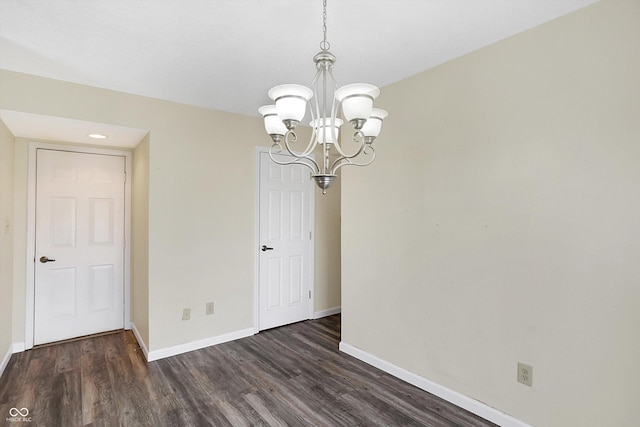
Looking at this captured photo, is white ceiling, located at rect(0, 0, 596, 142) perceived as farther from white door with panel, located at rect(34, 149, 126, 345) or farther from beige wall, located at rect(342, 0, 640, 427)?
white door with panel, located at rect(34, 149, 126, 345)

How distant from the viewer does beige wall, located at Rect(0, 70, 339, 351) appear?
118 inches

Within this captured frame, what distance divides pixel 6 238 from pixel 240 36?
2.78 meters

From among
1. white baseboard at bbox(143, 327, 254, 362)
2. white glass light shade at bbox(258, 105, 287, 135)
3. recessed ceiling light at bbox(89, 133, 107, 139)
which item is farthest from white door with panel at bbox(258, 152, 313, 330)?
white glass light shade at bbox(258, 105, 287, 135)

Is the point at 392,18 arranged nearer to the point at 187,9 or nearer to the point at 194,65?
the point at 187,9

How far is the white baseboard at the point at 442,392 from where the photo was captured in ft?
6.77

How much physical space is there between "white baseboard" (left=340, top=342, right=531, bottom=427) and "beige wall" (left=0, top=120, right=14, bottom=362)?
3.08m

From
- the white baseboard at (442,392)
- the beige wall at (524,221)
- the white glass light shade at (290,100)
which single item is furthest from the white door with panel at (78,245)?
the white glass light shade at (290,100)

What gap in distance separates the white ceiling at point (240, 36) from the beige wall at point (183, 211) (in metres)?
0.33

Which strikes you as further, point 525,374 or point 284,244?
point 284,244

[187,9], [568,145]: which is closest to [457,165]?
[568,145]

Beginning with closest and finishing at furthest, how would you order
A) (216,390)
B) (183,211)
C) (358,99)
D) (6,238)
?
1. (358,99)
2. (216,390)
3. (6,238)
4. (183,211)

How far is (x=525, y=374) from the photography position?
1.97 m

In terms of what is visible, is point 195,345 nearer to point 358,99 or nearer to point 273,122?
point 273,122

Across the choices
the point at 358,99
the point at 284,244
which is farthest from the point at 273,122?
the point at 284,244
